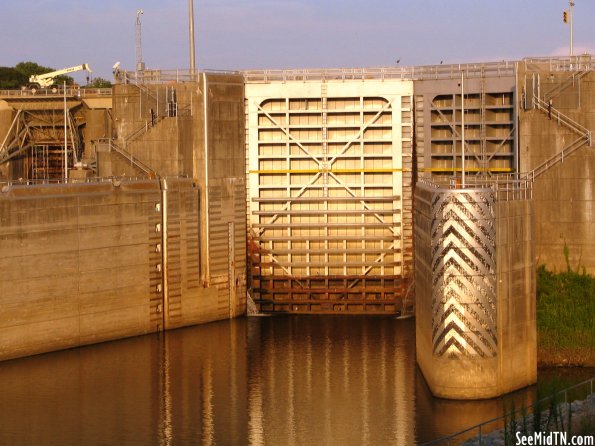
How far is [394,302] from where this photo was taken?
4772cm

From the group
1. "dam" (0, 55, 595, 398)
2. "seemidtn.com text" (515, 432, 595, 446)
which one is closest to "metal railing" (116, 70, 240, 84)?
"dam" (0, 55, 595, 398)

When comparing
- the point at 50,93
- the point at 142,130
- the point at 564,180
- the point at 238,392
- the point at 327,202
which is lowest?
the point at 238,392

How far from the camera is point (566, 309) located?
38719 millimetres

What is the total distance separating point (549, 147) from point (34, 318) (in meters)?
17.8

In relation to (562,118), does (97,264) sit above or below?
below

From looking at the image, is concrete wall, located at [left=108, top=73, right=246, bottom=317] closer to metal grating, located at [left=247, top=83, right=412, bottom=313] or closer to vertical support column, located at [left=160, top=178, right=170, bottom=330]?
metal grating, located at [left=247, top=83, right=412, bottom=313]

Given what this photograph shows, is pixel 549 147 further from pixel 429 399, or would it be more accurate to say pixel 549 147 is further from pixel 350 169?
pixel 429 399

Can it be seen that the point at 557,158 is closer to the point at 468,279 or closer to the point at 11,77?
the point at 468,279


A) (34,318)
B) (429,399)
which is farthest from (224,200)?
(429,399)

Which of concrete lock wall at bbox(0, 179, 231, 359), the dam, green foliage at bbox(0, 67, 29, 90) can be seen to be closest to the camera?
concrete lock wall at bbox(0, 179, 231, 359)

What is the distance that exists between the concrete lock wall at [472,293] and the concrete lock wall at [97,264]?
44.8ft

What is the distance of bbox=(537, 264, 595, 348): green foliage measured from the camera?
1467 inches

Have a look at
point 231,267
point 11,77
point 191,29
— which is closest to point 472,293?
point 231,267

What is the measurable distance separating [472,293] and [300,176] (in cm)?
1737
